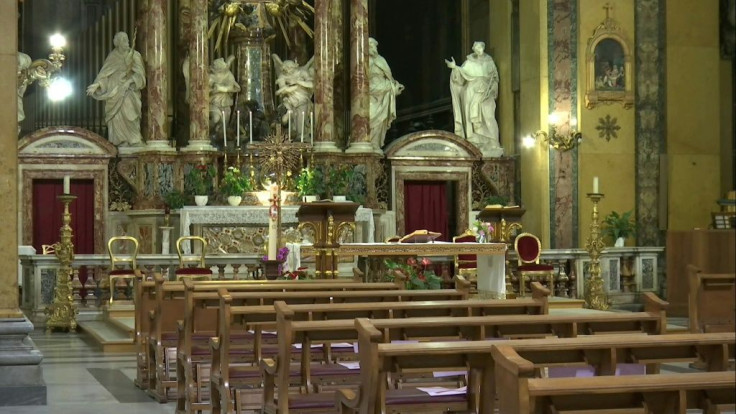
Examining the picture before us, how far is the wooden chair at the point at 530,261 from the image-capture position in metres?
16.8

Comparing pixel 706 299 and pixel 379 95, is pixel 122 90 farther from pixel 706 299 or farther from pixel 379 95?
pixel 706 299

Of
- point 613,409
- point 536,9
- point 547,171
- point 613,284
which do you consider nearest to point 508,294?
point 613,284

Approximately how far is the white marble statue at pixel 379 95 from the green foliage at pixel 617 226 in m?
3.93

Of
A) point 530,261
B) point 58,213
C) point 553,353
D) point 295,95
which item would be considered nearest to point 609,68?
point 530,261

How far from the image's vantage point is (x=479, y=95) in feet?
69.3

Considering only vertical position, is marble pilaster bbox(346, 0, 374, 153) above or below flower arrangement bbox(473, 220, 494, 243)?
above

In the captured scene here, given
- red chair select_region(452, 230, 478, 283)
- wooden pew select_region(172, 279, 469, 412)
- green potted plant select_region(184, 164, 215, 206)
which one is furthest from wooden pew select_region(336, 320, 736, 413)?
green potted plant select_region(184, 164, 215, 206)

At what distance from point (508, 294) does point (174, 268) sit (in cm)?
436

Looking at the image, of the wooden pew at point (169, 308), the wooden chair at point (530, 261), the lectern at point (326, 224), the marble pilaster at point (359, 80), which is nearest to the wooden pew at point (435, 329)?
the wooden pew at point (169, 308)

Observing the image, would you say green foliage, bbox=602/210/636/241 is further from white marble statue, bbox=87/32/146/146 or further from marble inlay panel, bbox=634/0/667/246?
white marble statue, bbox=87/32/146/146

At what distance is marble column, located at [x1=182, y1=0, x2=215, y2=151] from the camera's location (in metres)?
19.4

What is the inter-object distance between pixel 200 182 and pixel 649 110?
6877mm

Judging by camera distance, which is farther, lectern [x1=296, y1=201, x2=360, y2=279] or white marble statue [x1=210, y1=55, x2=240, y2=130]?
white marble statue [x1=210, y1=55, x2=240, y2=130]

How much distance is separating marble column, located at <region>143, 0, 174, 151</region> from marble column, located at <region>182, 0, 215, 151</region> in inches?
15.9
